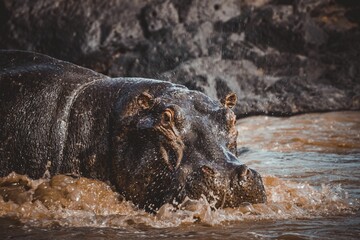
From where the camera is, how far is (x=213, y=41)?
1204 cm

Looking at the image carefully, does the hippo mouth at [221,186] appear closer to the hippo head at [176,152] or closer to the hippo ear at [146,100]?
the hippo head at [176,152]

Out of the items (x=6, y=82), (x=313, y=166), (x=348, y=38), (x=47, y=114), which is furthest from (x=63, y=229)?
(x=348, y=38)

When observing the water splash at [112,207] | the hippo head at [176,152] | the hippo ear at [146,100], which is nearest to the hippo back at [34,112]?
the water splash at [112,207]

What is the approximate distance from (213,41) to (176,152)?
884 centimetres

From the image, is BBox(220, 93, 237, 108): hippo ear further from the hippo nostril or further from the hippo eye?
the hippo nostril

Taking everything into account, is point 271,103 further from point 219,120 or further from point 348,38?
point 219,120

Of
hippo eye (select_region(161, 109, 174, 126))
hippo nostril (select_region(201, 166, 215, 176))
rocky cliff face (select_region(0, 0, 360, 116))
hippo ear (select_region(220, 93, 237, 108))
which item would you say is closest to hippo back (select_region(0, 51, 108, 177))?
hippo eye (select_region(161, 109, 174, 126))

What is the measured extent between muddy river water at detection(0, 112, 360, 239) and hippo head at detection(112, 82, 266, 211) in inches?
3.7

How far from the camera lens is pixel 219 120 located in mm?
3635

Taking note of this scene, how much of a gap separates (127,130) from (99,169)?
336 mm

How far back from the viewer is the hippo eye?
3496 millimetres

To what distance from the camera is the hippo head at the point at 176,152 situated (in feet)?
10.7

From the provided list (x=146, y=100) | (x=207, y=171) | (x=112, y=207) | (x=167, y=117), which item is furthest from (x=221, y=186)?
(x=146, y=100)

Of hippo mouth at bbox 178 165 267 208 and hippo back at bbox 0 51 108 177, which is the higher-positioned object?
hippo back at bbox 0 51 108 177
